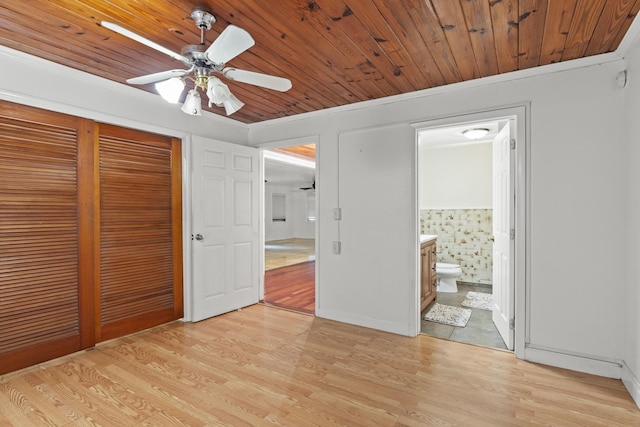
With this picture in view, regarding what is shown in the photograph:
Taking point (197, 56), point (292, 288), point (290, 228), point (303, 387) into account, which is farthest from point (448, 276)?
point (290, 228)

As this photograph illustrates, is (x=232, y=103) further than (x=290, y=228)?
No

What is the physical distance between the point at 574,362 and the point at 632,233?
3.44 ft

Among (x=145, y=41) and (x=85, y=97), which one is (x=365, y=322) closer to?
(x=145, y=41)

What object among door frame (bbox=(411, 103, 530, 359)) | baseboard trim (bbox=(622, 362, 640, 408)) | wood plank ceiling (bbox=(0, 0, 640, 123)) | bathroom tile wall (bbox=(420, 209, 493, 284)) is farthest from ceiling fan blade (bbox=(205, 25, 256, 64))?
bathroom tile wall (bbox=(420, 209, 493, 284))

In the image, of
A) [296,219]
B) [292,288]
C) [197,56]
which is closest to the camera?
[197,56]

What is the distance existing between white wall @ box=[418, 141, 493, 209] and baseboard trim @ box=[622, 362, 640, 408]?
3064 mm

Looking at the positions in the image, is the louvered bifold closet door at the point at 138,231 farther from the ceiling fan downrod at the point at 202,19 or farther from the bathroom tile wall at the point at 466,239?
the bathroom tile wall at the point at 466,239

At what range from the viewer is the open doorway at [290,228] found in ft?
15.6

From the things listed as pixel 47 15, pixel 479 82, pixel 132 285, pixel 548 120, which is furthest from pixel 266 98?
pixel 548 120

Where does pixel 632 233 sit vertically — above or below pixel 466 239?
above

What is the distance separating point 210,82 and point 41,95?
1.54 metres

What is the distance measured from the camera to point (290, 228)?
13586mm

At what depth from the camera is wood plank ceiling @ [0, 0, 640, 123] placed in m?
1.81

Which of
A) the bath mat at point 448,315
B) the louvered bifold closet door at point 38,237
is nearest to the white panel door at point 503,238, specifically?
the bath mat at point 448,315
